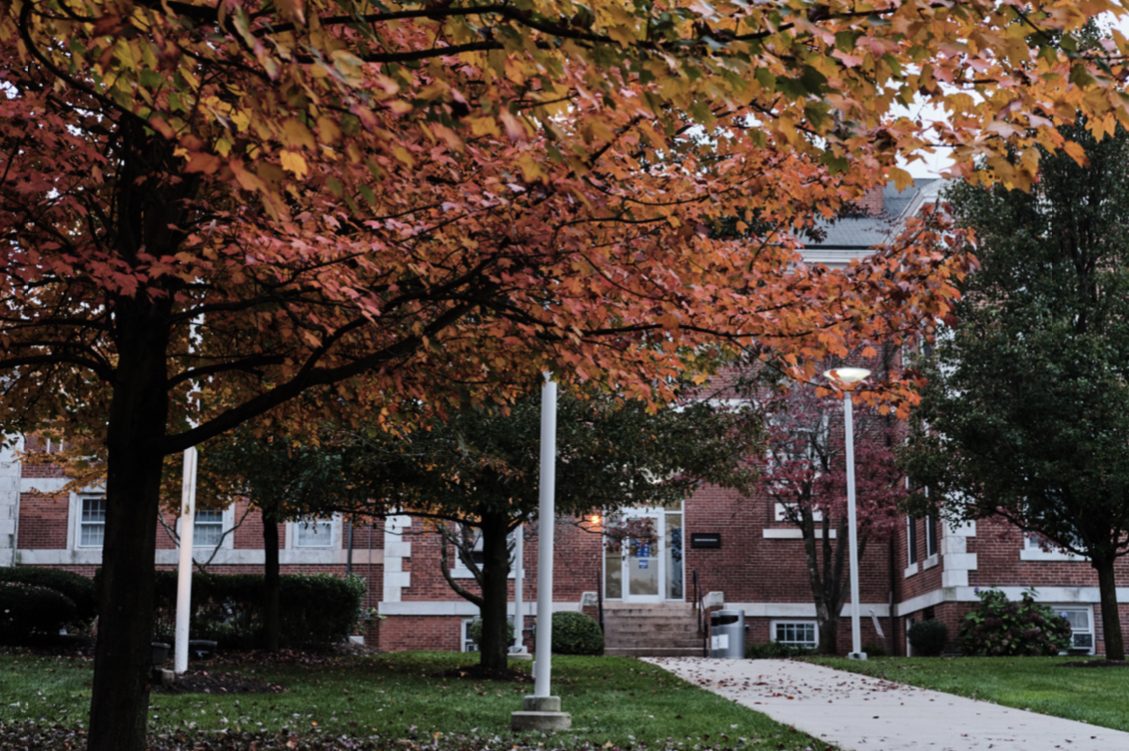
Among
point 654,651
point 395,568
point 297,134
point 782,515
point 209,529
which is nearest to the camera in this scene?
point 297,134


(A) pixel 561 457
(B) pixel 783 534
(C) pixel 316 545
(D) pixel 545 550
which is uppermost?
(A) pixel 561 457

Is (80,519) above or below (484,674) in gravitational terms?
above

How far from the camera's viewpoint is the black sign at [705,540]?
27859 millimetres

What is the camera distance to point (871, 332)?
7.91 meters

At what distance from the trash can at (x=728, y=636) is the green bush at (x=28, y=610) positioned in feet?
45.1

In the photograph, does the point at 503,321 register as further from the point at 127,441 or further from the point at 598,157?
the point at 127,441

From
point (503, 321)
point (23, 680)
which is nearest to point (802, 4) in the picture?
point (503, 321)

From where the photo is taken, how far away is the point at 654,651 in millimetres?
25547

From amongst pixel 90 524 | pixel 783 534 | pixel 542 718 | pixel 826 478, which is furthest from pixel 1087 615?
pixel 90 524

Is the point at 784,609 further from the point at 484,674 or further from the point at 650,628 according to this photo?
the point at 484,674

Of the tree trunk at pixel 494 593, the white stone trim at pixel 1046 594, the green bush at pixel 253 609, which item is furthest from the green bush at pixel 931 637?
the green bush at pixel 253 609

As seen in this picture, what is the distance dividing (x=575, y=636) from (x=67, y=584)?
9636 mm

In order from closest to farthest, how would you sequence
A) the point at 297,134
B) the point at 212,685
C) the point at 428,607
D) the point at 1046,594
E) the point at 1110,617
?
the point at 297,134 → the point at 212,685 → the point at 1110,617 → the point at 1046,594 → the point at 428,607

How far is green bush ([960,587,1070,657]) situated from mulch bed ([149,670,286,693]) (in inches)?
549
